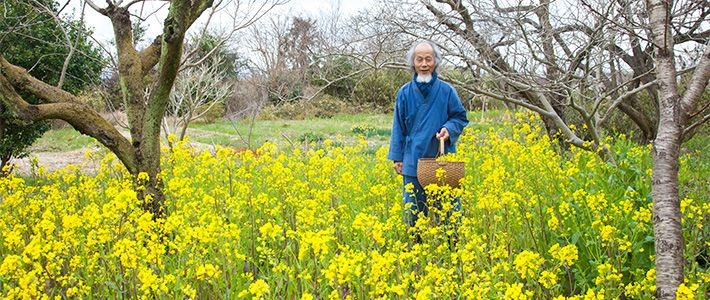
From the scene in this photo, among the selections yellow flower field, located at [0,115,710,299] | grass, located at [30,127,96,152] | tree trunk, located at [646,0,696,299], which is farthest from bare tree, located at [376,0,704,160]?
grass, located at [30,127,96,152]

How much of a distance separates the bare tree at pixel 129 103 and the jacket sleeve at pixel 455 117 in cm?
191

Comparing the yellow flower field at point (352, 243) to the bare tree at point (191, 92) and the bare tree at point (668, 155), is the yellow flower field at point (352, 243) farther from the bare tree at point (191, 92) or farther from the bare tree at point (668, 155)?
the bare tree at point (191, 92)

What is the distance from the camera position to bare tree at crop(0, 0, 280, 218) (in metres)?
4.55

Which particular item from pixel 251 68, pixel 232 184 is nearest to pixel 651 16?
pixel 232 184

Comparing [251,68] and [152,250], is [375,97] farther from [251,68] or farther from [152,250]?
[152,250]

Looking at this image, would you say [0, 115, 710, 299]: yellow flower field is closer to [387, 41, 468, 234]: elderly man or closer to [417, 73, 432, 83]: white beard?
[387, 41, 468, 234]: elderly man

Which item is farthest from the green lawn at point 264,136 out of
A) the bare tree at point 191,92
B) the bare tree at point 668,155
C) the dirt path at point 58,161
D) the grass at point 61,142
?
the bare tree at point 668,155

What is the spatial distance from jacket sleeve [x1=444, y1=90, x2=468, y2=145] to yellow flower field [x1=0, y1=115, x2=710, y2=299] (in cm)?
23

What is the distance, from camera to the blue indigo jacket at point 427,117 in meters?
4.24

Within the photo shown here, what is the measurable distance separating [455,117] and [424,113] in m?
0.21

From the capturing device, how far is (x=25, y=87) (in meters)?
4.77

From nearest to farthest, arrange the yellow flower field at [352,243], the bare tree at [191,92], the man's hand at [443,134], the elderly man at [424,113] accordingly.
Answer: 1. the yellow flower field at [352,243]
2. the man's hand at [443,134]
3. the elderly man at [424,113]
4. the bare tree at [191,92]

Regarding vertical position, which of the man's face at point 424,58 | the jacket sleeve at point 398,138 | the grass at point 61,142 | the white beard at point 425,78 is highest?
the man's face at point 424,58

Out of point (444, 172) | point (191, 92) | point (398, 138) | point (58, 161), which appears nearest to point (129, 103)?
point (398, 138)
